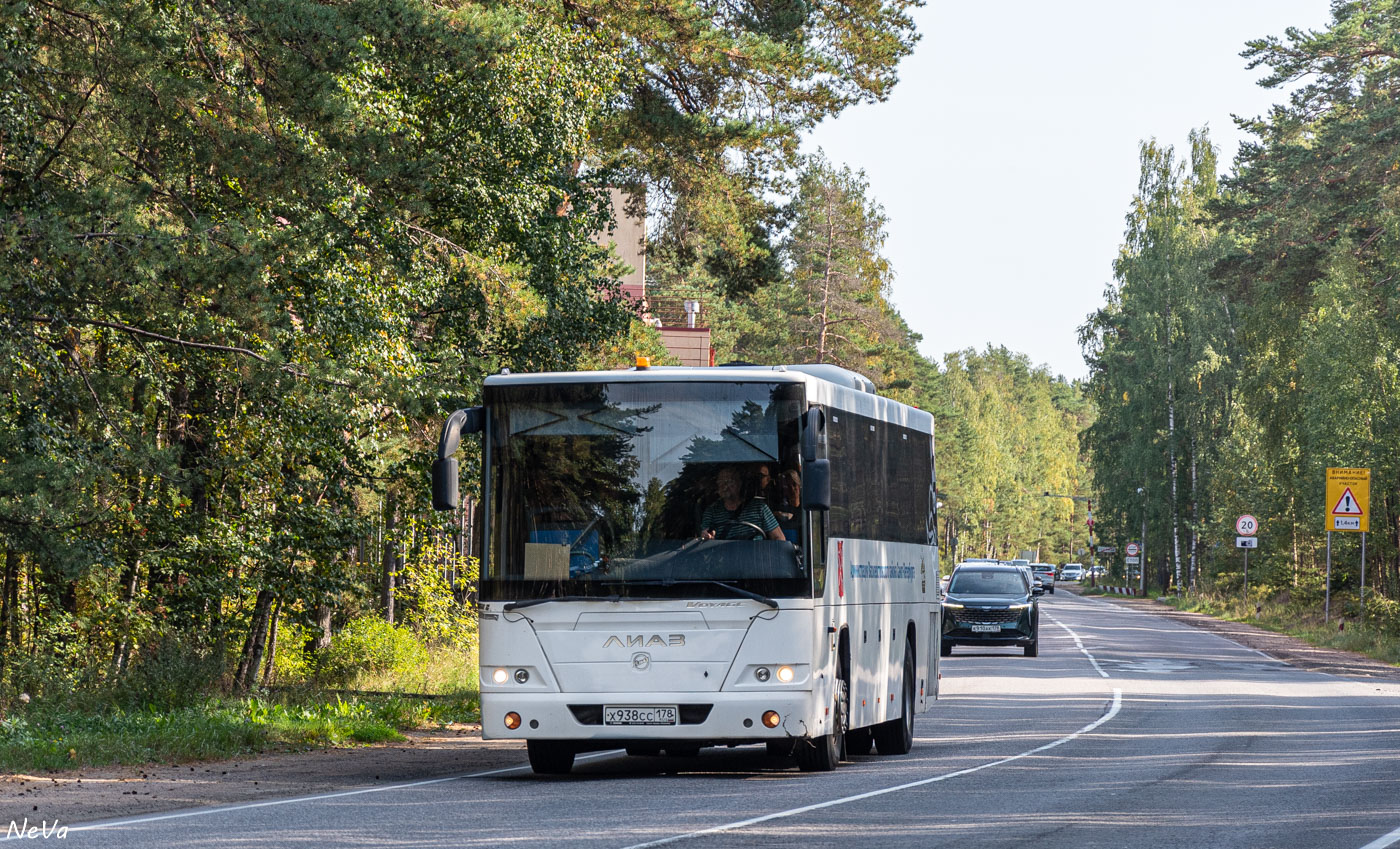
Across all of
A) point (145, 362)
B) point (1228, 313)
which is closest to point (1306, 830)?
point (145, 362)

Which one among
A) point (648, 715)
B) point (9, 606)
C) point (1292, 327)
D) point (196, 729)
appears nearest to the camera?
point (648, 715)

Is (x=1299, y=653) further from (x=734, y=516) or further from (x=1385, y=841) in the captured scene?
(x=1385, y=841)

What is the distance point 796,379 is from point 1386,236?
1452 inches

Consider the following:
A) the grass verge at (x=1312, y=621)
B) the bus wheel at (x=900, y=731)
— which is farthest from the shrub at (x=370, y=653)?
the grass verge at (x=1312, y=621)

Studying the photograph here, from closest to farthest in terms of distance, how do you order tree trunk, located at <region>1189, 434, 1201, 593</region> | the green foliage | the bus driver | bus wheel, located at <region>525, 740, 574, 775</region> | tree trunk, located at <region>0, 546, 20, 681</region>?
the bus driver, bus wheel, located at <region>525, 740, 574, 775</region>, tree trunk, located at <region>0, 546, 20, 681</region>, the green foliage, tree trunk, located at <region>1189, 434, 1201, 593</region>

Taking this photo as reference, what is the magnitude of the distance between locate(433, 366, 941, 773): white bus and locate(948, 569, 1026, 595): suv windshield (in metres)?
22.3

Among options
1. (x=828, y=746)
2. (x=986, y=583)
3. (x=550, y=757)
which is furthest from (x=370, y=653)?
(x=986, y=583)

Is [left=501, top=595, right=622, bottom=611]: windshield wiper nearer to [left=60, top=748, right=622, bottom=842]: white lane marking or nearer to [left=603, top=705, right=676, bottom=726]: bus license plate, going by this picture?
[left=603, top=705, right=676, bottom=726]: bus license plate

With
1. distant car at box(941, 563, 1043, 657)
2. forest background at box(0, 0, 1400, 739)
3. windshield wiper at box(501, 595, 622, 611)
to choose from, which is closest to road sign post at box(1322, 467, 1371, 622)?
distant car at box(941, 563, 1043, 657)

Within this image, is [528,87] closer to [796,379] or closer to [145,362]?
[145,362]

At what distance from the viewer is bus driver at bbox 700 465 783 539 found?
1362 cm

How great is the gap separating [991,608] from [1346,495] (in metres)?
11.0

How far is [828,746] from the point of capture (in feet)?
48.9

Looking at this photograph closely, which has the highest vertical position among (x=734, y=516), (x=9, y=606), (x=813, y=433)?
(x=813, y=433)
